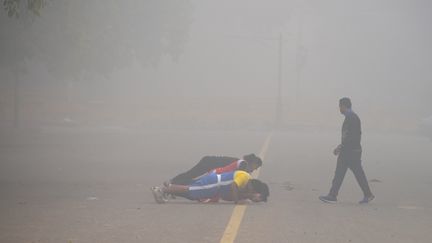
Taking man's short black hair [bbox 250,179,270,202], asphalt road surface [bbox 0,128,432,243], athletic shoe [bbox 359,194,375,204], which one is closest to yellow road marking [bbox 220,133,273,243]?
asphalt road surface [bbox 0,128,432,243]

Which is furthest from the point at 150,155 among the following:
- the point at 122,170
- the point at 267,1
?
the point at 267,1

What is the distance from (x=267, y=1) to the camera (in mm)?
97500

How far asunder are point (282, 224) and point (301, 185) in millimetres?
5335

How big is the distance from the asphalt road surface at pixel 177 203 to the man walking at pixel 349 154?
0.25m

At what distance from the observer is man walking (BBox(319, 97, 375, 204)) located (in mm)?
11820

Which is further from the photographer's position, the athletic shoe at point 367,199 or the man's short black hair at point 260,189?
the athletic shoe at point 367,199

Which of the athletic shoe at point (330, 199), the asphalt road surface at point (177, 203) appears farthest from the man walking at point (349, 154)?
the asphalt road surface at point (177, 203)

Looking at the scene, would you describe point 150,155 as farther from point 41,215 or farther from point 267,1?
point 267,1

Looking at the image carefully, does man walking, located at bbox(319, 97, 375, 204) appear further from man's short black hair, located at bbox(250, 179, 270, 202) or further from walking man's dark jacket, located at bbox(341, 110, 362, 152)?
man's short black hair, located at bbox(250, 179, 270, 202)

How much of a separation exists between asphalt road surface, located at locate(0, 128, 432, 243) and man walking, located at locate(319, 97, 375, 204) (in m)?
0.25

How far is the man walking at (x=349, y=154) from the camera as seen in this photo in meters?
11.8

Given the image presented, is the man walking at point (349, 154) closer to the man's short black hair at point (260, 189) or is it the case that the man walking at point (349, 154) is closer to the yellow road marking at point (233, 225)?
the man's short black hair at point (260, 189)

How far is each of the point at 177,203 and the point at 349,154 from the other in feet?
10.4

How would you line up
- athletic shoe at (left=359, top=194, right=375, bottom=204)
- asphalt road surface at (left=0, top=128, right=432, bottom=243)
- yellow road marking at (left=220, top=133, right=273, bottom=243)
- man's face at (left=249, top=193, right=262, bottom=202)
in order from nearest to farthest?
yellow road marking at (left=220, top=133, right=273, bottom=243)
asphalt road surface at (left=0, top=128, right=432, bottom=243)
man's face at (left=249, top=193, right=262, bottom=202)
athletic shoe at (left=359, top=194, right=375, bottom=204)
